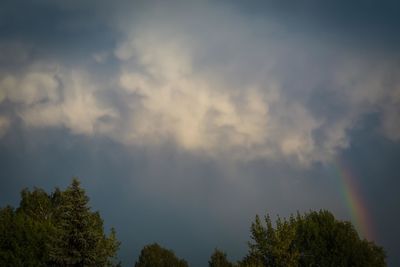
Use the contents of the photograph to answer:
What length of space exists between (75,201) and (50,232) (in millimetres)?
17066

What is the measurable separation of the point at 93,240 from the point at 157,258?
184ft

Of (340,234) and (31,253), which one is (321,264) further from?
(31,253)

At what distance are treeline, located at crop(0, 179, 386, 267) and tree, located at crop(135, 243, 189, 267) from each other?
26.4 metres

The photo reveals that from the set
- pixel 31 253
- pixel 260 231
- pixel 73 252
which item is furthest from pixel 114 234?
pixel 31 253

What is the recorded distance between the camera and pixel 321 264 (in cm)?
4438

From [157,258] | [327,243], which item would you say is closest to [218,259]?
[157,258]

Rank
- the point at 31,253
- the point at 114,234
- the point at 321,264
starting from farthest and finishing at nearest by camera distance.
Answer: the point at 321,264 → the point at 31,253 → the point at 114,234

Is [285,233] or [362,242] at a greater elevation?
[362,242]

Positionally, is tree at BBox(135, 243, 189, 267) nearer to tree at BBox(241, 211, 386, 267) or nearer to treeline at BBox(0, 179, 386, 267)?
treeline at BBox(0, 179, 386, 267)

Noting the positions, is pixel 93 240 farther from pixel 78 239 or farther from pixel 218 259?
pixel 218 259

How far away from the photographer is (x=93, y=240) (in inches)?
1174

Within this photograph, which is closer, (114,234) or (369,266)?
(114,234)

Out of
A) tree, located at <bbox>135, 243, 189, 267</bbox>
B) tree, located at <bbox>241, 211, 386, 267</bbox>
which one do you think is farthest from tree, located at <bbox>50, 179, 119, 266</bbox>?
tree, located at <bbox>135, 243, 189, 267</bbox>

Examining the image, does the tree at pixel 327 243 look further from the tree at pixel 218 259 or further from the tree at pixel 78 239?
the tree at pixel 218 259
